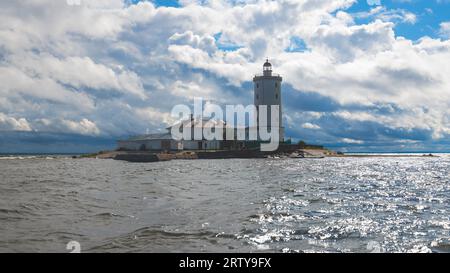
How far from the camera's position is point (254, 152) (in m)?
88.0

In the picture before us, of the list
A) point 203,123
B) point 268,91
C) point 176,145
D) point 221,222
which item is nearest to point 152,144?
point 176,145

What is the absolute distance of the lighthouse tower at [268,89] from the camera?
309ft

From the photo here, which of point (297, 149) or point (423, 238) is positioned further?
point (297, 149)

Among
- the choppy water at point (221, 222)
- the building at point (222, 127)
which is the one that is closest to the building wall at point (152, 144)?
the building at point (222, 127)

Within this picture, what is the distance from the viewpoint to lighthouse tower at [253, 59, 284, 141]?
9419cm

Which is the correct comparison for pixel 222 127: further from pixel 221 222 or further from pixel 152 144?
pixel 221 222

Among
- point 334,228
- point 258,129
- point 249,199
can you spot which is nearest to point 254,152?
point 258,129

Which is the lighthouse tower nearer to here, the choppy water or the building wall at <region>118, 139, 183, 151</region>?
the building wall at <region>118, 139, 183, 151</region>

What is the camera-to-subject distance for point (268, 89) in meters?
94.1

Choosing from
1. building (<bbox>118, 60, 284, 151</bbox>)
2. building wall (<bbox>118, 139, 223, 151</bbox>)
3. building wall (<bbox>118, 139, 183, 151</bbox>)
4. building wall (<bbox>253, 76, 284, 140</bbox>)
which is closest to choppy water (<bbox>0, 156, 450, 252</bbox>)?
building wall (<bbox>118, 139, 183, 151</bbox>)

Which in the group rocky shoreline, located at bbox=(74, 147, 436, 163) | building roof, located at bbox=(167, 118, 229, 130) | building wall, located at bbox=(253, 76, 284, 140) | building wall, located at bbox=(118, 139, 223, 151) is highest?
building wall, located at bbox=(253, 76, 284, 140)

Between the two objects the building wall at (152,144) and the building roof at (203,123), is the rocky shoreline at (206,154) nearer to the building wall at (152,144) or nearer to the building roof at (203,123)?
the building wall at (152,144)

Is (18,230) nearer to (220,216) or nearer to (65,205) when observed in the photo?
(65,205)

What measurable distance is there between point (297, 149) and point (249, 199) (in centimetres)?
8235
